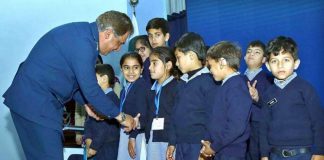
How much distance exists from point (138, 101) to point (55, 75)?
95 cm

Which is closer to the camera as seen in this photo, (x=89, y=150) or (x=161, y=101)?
(x=161, y=101)

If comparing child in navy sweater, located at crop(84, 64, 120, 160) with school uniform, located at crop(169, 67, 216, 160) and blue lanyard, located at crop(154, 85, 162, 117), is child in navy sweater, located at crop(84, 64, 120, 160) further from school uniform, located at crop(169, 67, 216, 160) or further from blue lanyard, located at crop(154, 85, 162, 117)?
school uniform, located at crop(169, 67, 216, 160)

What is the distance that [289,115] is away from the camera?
248 cm

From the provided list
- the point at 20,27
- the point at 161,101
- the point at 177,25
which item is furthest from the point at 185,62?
the point at 20,27

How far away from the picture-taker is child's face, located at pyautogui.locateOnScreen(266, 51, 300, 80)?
99.7 inches

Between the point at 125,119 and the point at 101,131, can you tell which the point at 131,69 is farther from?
the point at 125,119

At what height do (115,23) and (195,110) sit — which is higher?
(115,23)

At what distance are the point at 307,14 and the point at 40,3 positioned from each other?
3.30 meters

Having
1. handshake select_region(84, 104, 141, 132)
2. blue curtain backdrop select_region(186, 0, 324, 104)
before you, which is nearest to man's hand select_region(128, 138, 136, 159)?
handshake select_region(84, 104, 141, 132)

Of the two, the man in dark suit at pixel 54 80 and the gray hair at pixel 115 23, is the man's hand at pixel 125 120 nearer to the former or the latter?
the man in dark suit at pixel 54 80

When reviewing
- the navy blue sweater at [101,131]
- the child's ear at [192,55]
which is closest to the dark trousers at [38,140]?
the navy blue sweater at [101,131]

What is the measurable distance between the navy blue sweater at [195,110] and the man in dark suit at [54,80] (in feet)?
1.73

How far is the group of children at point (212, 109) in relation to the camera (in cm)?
246

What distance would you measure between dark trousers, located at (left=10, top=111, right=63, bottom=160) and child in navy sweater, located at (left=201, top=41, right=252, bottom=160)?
0.93m
